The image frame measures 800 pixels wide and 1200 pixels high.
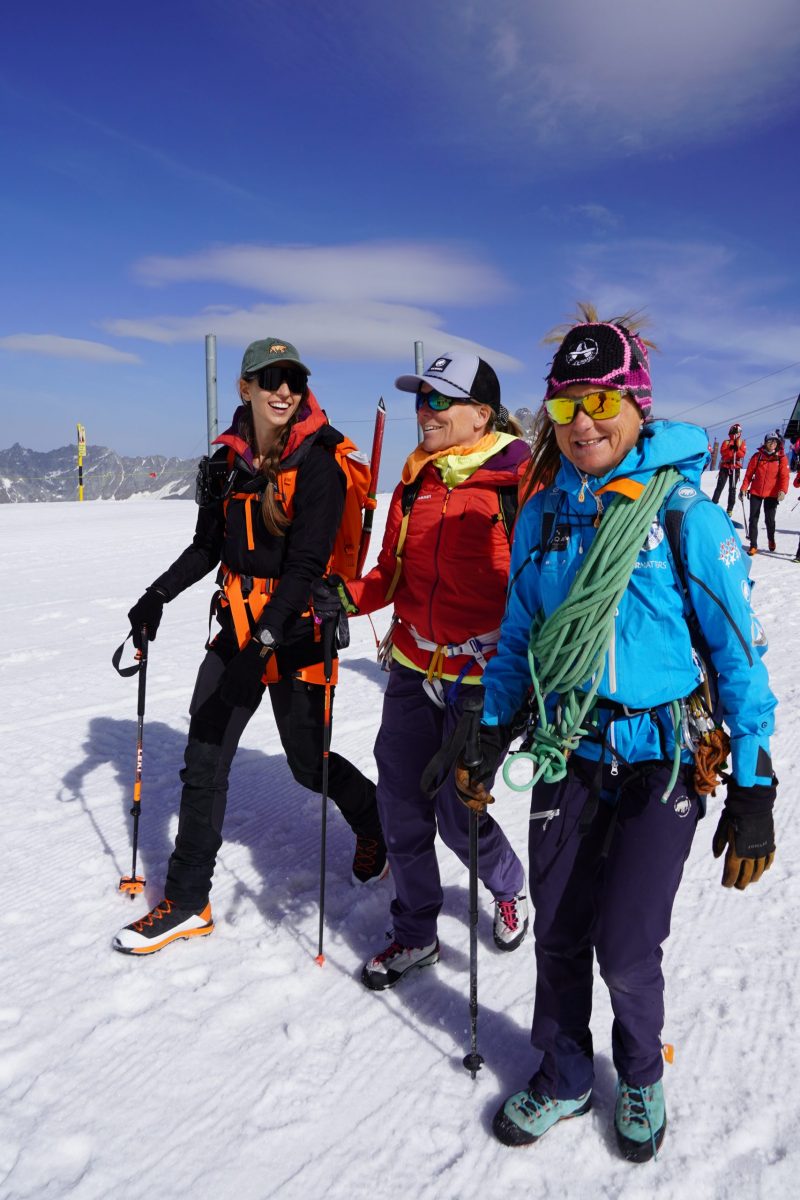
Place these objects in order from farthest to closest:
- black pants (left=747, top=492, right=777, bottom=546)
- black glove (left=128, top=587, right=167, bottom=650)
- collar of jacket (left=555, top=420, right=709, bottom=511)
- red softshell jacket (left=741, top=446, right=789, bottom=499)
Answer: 1. black pants (left=747, top=492, right=777, bottom=546)
2. red softshell jacket (left=741, top=446, right=789, bottom=499)
3. black glove (left=128, top=587, right=167, bottom=650)
4. collar of jacket (left=555, top=420, right=709, bottom=511)

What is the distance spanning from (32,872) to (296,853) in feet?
3.97

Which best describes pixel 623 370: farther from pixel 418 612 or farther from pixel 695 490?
pixel 418 612

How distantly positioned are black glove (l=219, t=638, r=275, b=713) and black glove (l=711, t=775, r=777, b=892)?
1698mm

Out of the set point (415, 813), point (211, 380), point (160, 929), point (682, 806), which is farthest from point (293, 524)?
point (211, 380)

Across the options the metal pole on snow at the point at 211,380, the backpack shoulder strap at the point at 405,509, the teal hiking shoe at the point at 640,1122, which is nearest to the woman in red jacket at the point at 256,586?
the backpack shoulder strap at the point at 405,509

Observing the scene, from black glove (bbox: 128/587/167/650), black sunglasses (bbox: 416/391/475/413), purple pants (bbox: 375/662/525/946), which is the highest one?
black sunglasses (bbox: 416/391/475/413)

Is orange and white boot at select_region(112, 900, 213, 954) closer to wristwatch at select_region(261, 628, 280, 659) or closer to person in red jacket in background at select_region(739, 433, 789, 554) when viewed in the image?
wristwatch at select_region(261, 628, 280, 659)

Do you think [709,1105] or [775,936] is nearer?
[709,1105]

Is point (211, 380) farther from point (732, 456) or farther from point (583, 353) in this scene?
point (583, 353)

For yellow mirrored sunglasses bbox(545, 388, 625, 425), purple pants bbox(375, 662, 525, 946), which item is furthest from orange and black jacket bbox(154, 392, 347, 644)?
yellow mirrored sunglasses bbox(545, 388, 625, 425)

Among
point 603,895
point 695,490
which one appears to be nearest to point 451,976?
point 603,895

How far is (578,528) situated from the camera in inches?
92.2

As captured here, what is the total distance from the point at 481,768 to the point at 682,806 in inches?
22.3

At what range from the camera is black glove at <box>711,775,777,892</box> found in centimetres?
212
